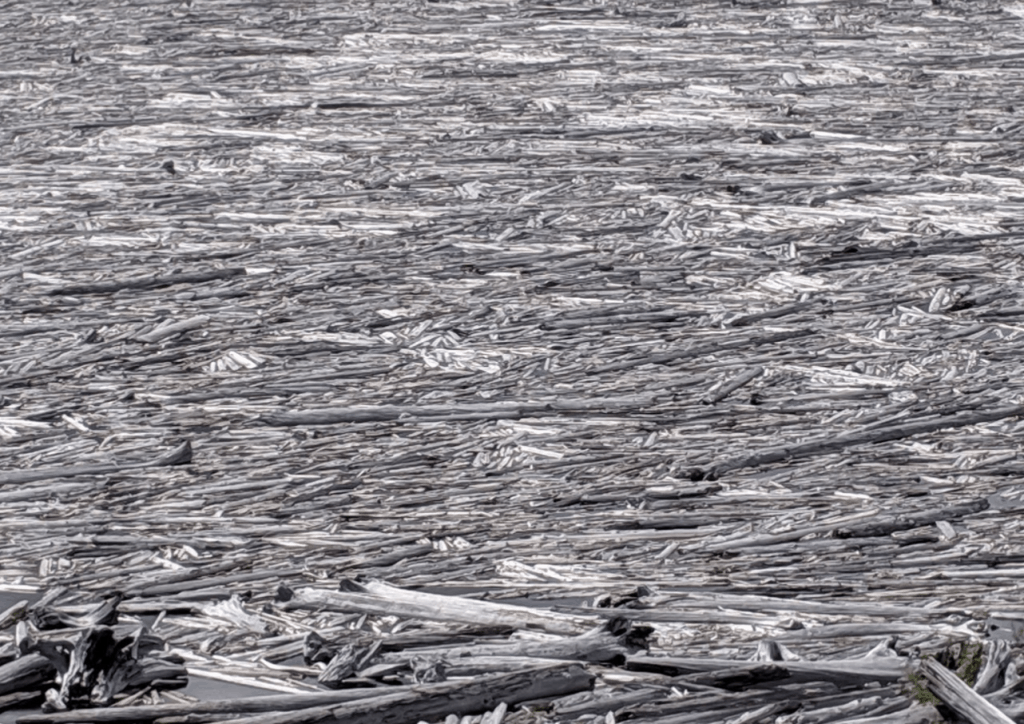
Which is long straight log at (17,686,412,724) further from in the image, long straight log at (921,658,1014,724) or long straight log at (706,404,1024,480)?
long straight log at (706,404,1024,480)

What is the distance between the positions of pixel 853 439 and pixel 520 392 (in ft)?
3.84

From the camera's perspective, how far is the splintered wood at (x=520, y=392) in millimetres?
4145

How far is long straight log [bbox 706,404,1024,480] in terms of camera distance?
5.28 meters

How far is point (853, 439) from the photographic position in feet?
17.8

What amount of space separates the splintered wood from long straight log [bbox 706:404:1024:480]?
0.01 m

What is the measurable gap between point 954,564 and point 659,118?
5591mm

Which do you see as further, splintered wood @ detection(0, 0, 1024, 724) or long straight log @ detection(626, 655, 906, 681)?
splintered wood @ detection(0, 0, 1024, 724)

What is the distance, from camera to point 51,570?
15.6 feet

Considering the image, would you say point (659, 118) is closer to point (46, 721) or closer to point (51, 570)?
point (51, 570)

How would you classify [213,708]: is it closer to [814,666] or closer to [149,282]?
[814,666]

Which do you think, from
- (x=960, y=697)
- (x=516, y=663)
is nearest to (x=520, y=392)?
(x=516, y=663)

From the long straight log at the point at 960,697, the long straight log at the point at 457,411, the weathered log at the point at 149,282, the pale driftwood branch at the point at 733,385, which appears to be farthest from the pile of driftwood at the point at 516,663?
the weathered log at the point at 149,282

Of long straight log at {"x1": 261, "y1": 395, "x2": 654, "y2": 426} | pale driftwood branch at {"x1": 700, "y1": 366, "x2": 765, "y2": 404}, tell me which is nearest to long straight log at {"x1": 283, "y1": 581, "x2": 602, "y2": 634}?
long straight log at {"x1": 261, "y1": 395, "x2": 654, "y2": 426}

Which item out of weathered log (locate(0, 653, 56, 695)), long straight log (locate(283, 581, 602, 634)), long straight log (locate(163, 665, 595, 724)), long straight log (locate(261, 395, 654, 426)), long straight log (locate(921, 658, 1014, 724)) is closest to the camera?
long straight log (locate(921, 658, 1014, 724))
